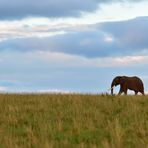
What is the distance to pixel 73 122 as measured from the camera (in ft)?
53.2

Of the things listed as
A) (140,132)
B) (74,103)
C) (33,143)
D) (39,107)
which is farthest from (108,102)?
(33,143)

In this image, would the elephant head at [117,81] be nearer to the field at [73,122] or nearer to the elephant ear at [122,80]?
the elephant ear at [122,80]

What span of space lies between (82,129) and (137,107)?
4.37 metres

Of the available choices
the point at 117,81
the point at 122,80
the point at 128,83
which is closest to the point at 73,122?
the point at 117,81

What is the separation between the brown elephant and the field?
40.9 ft

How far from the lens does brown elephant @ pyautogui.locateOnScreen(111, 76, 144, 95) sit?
3509 cm

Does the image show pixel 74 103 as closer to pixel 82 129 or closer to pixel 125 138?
pixel 82 129

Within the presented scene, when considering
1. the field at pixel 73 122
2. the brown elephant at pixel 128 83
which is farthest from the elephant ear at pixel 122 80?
the field at pixel 73 122

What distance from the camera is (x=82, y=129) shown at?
1525 centimetres

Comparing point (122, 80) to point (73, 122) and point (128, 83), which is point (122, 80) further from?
point (73, 122)

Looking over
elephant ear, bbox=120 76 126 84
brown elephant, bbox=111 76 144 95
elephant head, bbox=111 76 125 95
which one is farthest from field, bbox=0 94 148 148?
elephant ear, bbox=120 76 126 84

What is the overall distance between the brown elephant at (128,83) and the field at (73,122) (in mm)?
12481

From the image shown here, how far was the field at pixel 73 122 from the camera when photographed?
44.6 ft

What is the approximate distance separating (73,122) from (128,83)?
66.2 ft
